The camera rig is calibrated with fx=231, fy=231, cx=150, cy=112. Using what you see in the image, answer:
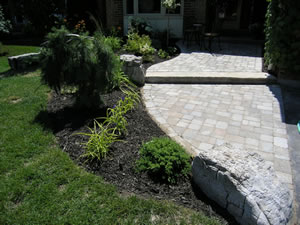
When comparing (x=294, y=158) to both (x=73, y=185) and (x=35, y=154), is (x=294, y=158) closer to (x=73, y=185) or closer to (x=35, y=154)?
(x=73, y=185)

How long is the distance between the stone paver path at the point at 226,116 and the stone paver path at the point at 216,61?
1.05 m

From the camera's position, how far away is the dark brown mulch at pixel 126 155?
2197 millimetres

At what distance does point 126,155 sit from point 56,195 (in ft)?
2.80

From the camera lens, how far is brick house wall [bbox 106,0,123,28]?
10875 mm

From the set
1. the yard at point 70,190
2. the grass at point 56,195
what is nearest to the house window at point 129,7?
the yard at point 70,190

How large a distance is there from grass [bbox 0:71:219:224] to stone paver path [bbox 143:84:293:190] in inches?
49.8

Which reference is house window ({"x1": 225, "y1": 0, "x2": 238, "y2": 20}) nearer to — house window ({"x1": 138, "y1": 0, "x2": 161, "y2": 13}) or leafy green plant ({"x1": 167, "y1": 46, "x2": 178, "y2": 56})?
house window ({"x1": 138, "y1": 0, "x2": 161, "y2": 13})

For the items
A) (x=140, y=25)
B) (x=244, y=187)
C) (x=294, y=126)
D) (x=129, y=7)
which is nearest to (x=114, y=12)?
(x=129, y=7)

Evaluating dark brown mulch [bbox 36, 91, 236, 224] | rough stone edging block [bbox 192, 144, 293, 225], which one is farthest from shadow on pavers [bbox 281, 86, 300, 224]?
dark brown mulch [bbox 36, 91, 236, 224]

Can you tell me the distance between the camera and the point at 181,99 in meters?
4.68

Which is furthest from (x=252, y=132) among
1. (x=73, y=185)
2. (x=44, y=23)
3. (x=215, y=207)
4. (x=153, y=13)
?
(x=44, y=23)

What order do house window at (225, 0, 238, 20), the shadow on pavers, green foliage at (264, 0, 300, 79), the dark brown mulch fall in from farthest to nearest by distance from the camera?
house window at (225, 0, 238, 20) → green foliage at (264, 0, 300, 79) → the shadow on pavers → the dark brown mulch

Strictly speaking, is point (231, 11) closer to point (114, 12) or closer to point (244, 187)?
point (114, 12)

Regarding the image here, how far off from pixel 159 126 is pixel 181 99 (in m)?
1.31
